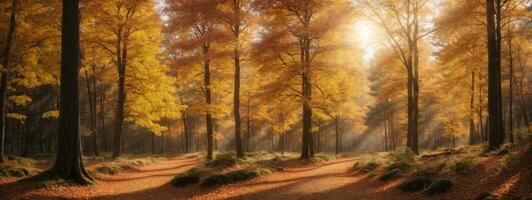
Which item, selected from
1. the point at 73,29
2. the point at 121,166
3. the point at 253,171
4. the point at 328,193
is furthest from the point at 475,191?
the point at 121,166

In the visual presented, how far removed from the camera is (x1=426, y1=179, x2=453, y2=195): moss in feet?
29.9

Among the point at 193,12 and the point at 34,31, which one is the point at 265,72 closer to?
the point at 193,12

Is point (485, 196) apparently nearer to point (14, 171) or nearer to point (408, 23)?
point (408, 23)

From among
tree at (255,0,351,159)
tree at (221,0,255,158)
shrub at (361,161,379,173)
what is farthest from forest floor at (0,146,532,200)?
tree at (221,0,255,158)

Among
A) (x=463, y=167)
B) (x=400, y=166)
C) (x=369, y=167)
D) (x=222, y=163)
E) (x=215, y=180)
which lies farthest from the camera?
(x=222, y=163)

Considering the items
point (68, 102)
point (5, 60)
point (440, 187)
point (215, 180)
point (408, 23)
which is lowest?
point (215, 180)

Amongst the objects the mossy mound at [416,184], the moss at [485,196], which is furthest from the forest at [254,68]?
the moss at [485,196]

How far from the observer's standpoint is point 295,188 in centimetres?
1173

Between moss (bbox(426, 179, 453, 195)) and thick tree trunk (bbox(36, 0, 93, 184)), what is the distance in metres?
10.2

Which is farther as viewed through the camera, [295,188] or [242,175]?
[242,175]

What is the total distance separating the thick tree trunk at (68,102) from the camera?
11633 millimetres

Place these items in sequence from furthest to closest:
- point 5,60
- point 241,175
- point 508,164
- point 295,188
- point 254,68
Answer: point 254,68
point 5,60
point 241,175
point 295,188
point 508,164

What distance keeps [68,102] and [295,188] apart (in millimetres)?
7484

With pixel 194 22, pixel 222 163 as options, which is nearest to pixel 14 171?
pixel 222 163
